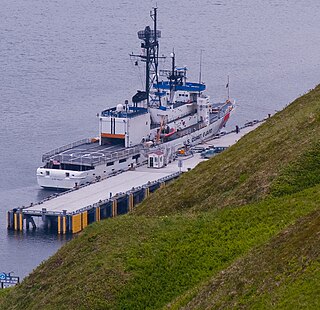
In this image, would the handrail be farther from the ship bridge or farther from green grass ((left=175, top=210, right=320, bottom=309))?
green grass ((left=175, top=210, right=320, bottom=309))

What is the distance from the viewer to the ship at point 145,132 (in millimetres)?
55781

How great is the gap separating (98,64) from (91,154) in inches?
1269

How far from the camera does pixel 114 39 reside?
Answer: 10544 cm

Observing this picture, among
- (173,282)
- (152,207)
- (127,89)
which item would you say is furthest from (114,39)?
(173,282)

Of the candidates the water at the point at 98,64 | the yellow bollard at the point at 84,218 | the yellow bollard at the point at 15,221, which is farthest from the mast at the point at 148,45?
the yellow bollard at the point at 15,221

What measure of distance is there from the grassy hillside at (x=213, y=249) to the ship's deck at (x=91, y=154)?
1210 inches

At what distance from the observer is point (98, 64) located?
88.9 metres

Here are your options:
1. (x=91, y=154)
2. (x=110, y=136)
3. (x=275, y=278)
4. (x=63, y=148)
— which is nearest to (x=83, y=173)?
(x=91, y=154)

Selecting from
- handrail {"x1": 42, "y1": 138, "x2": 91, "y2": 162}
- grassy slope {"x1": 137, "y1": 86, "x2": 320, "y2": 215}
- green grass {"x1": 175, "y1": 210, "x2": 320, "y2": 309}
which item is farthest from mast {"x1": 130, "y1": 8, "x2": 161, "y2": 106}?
green grass {"x1": 175, "y1": 210, "x2": 320, "y2": 309}

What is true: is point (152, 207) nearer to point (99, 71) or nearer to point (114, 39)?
point (99, 71)

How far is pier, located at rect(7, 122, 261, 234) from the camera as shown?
156 feet

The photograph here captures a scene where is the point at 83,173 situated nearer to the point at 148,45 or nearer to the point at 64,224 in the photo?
the point at 64,224

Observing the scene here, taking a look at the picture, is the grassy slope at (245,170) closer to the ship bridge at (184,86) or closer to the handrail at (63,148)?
the handrail at (63,148)

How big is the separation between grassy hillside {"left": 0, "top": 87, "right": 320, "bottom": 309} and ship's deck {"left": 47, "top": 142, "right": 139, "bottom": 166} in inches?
1210
